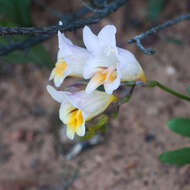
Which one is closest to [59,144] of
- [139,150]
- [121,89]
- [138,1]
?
[139,150]

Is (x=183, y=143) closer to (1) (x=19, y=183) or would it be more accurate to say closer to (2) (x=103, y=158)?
(2) (x=103, y=158)

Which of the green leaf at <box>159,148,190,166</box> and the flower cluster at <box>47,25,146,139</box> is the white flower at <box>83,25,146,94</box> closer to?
the flower cluster at <box>47,25,146,139</box>

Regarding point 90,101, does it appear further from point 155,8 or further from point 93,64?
point 155,8

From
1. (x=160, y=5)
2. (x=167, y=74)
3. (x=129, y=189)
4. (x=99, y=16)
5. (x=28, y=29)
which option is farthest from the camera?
(x=160, y=5)

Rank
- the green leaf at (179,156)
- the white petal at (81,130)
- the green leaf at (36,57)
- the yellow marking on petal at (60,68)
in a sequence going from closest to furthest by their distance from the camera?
the white petal at (81,130)
the yellow marking on petal at (60,68)
the green leaf at (179,156)
the green leaf at (36,57)

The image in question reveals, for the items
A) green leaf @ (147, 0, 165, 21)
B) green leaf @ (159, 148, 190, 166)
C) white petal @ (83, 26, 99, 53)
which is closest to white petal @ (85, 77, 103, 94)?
white petal @ (83, 26, 99, 53)

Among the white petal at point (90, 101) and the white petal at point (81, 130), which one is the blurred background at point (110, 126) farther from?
the white petal at point (81, 130)

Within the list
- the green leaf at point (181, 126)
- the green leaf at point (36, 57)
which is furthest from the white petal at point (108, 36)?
the green leaf at point (36, 57)

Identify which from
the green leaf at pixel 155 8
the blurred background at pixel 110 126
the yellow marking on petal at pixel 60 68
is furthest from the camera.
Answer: the green leaf at pixel 155 8
